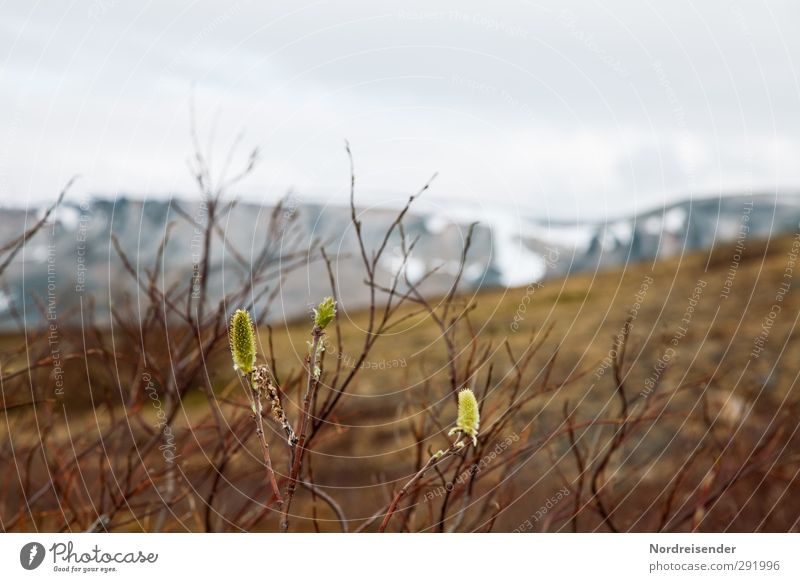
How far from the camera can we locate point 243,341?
1088mm

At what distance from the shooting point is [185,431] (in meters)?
2.27

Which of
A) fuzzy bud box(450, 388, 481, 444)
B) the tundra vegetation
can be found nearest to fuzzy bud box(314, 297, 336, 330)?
the tundra vegetation

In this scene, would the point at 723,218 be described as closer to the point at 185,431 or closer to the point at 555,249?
the point at 555,249
